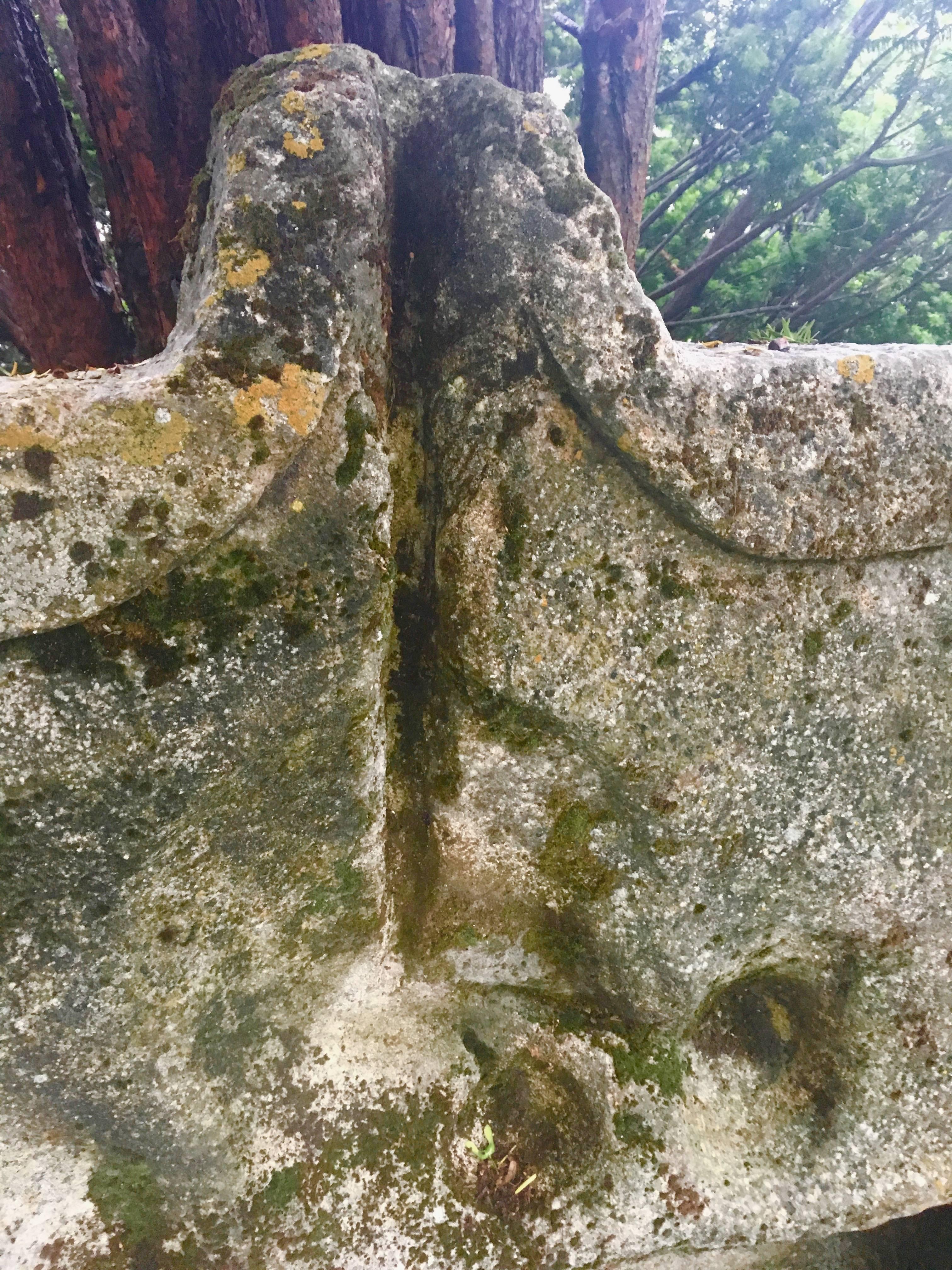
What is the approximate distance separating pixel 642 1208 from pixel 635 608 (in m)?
2.08

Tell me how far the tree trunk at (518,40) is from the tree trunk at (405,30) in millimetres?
340

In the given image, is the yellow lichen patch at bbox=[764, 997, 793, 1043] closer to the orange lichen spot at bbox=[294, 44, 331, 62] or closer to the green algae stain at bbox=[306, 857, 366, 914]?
the green algae stain at bbox=[306, 857, 366, 914]

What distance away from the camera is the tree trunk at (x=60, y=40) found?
134 inches

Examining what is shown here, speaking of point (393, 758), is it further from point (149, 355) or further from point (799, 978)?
point (149, 355)

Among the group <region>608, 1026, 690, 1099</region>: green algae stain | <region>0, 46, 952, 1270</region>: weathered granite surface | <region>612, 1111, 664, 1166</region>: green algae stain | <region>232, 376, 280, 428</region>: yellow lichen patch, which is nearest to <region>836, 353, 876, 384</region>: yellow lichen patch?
<region>0, 46, 952, 1270</region>: weathered granite surface

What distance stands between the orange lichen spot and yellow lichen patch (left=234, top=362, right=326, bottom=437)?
850mm

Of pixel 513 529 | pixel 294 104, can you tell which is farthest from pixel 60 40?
pixel 513 529

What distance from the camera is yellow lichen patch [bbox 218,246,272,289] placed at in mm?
1815

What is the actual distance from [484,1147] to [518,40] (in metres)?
4.25

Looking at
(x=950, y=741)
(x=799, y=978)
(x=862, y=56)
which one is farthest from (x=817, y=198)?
(x=799, y=978)

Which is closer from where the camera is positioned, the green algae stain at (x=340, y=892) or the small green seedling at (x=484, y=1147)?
the green algae stain at (x=340, y=892)

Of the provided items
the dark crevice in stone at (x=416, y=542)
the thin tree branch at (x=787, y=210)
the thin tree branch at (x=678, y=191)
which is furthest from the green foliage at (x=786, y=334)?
the dark crevice in stone at (x=416, y=542)

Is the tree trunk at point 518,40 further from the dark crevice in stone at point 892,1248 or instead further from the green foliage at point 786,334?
the dark crevice in stone at point 892,1248

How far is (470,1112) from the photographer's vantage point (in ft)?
8.68
